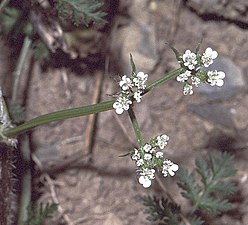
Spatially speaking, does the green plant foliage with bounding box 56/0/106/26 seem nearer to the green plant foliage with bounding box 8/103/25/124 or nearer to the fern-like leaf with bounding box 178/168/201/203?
the green plant foliage with bounding box 8/103/25/124

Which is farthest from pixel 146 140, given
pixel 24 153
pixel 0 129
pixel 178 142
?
pixel 0 129

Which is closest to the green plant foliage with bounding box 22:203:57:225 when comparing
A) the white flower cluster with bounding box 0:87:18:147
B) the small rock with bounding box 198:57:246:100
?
the white flower cluster with bounding box 0:87:18:147

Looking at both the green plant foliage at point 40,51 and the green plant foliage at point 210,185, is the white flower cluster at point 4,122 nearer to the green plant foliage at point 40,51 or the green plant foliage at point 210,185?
the green plant foliage at point 40,51

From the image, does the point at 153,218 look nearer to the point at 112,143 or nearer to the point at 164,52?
the point at 112,143

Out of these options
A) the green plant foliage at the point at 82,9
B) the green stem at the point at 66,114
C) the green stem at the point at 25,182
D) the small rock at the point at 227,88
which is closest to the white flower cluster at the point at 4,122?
the green stem at the point at 66,114

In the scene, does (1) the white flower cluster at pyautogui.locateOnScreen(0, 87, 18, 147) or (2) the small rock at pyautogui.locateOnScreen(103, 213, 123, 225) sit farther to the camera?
(2) the small rock at pyautogui.locateOnScreen(103, 213, 123, 225)

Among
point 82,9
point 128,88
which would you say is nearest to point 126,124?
point 82,9
